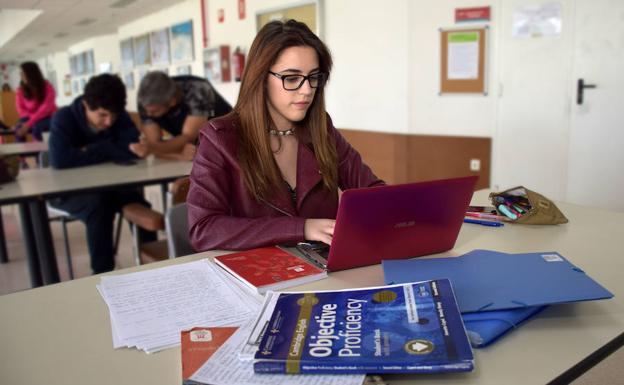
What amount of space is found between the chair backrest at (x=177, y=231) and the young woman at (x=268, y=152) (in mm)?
300

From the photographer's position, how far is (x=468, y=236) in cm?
135

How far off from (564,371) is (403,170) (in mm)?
3986

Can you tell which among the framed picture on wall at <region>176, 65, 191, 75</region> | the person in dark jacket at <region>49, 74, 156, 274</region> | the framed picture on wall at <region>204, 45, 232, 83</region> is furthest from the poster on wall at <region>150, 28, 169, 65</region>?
the person in dark jacket at <region>49, 74, 156, 274</region>

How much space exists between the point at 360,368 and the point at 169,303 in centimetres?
43

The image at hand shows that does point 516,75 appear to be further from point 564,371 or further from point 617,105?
point 564,371

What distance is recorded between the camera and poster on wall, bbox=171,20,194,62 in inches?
297

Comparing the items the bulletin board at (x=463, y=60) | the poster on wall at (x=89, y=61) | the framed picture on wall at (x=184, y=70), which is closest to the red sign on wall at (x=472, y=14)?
the bulletin board at (x=463, y=60)

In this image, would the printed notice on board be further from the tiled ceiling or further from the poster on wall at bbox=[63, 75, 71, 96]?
the poster on wall at bbox=[63, 75, 71, 96]

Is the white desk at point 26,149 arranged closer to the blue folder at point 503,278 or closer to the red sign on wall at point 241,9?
the red sign on wall at point 241,9

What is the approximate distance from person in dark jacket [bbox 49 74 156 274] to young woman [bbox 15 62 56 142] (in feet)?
10.4

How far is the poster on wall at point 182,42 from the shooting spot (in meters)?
7.55

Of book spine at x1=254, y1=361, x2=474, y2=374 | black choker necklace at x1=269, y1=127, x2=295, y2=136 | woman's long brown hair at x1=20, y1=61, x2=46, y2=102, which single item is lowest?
book spine at x1=254, y1=361, x2=474, y2=374

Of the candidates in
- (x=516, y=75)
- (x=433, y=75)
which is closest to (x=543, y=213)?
(x=516, y=75)

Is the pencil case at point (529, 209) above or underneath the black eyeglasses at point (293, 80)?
underneath
